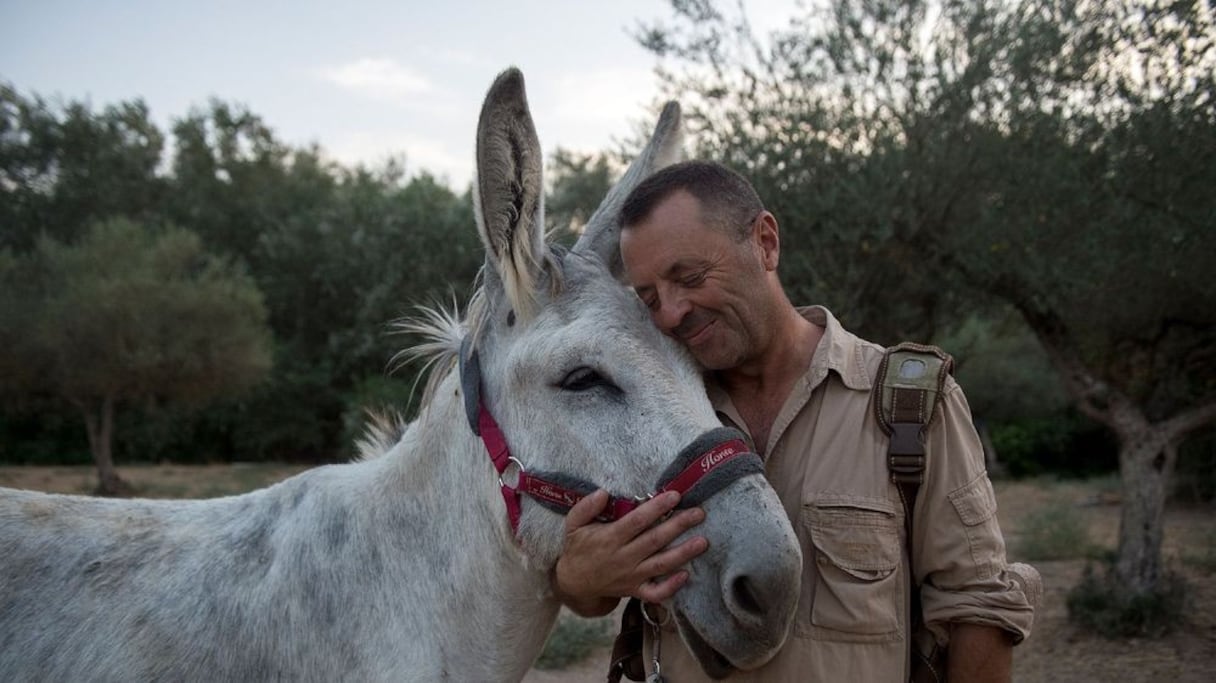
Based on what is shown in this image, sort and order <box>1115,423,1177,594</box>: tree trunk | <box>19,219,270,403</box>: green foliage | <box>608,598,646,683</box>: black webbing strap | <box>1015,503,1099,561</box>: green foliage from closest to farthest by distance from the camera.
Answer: <box>608,598,646,683</box>: black webbing strap < <box>1115,423,1177,594</box>: tree trunk < <box>1015,503,1099,561</box>: green foliage < <box>19,219,270,403</box>: green foliage

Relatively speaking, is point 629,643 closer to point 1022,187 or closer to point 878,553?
point 878,553

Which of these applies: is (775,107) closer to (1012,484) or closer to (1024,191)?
(1024,191)

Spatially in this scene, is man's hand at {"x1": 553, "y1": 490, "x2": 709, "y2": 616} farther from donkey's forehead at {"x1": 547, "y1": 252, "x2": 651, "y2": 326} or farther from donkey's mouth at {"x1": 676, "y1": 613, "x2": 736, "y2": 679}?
donkey's forehead at {"x1": 547, "y1": 252, "x2": 651, "y2": 326}

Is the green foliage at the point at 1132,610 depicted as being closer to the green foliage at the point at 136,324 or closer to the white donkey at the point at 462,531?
the white donkey at the point at 462,531

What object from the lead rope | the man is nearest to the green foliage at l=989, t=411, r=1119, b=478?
the man

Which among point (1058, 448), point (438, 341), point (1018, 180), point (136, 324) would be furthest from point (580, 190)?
point (1058, 448)

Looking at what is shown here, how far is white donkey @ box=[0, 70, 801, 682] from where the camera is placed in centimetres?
224

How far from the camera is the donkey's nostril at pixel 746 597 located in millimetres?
2006

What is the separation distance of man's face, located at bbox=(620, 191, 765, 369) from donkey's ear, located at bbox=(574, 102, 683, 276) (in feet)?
0.69

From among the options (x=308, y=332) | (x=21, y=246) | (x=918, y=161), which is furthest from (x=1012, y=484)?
(x=21, y=246)

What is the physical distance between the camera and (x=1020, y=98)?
9.44m

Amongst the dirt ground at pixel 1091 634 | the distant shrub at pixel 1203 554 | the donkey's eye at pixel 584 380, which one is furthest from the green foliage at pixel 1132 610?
the donkey's eye at pixel 584 380

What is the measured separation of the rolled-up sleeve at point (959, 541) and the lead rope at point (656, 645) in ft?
2.38

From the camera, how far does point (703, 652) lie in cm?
215
